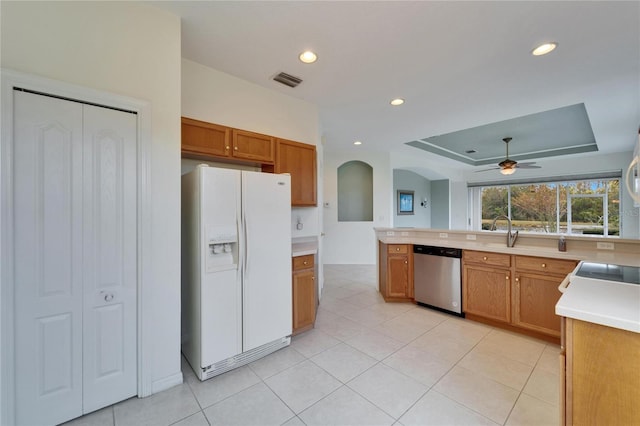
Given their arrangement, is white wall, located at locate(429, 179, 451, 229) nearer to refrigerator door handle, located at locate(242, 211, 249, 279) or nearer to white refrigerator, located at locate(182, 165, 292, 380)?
white refrigerator, located at locate(182, 165, 292, 380)

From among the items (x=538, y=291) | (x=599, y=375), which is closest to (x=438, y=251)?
(x=538, y=291)

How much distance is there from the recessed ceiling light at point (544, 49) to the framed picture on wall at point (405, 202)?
18.2ft

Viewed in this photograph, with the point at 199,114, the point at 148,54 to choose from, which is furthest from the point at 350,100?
the point at 148,54

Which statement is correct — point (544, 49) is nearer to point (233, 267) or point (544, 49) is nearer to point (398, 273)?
point (398, 273)

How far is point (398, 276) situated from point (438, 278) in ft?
1.81

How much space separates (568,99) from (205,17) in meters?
4.22

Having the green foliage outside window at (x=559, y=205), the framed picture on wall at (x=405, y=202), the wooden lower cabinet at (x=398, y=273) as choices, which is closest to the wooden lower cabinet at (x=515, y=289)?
the wooden lower cabinet at (x=398, y=273)

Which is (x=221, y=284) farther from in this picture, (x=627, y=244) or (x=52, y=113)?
(x=627, y=244)

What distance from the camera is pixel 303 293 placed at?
277cm

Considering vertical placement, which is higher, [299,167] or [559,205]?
[299,167]

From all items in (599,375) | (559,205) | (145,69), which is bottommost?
(599,375)

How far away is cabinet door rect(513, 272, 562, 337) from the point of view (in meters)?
2.55

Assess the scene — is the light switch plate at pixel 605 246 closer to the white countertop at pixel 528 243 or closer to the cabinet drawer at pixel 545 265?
the white countertop at pixel 528 243

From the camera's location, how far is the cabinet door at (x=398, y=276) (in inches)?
146
